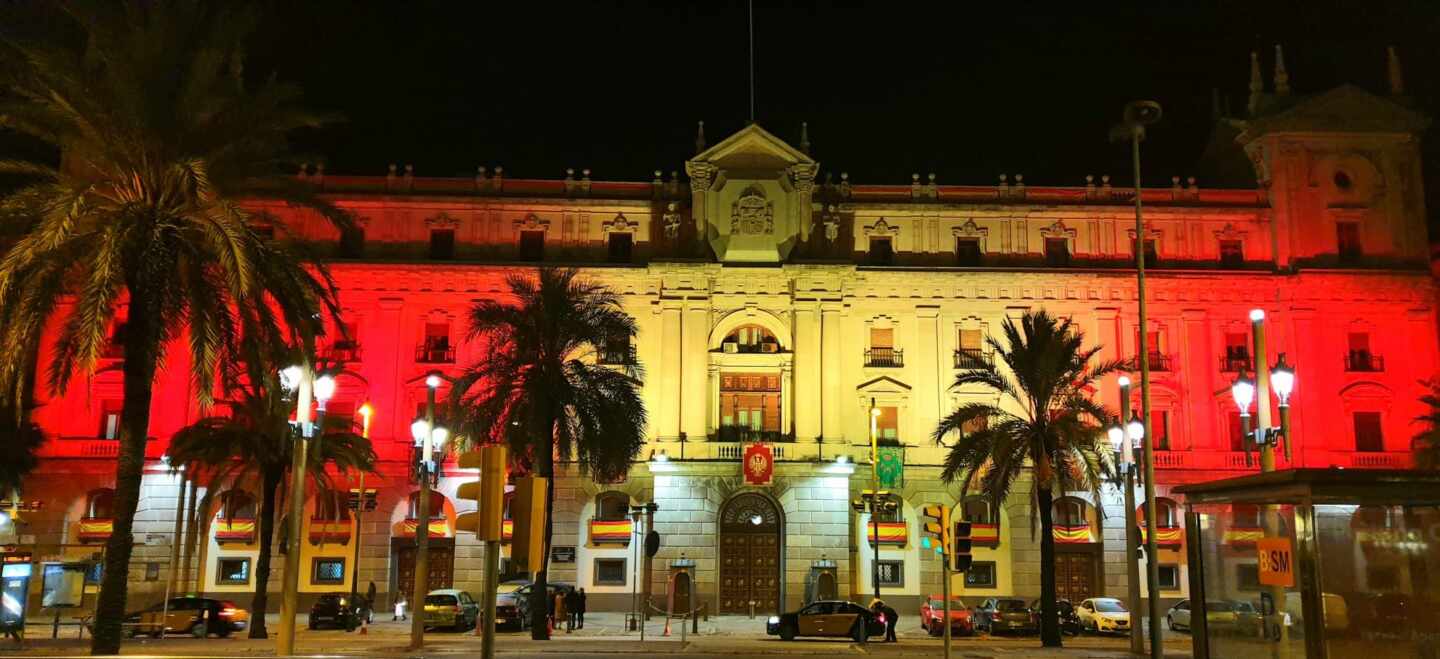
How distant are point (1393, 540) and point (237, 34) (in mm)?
19757

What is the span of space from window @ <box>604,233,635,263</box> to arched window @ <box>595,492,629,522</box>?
10128 mm

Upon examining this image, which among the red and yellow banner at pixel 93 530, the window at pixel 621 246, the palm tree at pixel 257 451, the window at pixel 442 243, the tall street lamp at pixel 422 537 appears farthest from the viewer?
the window at pixel 621 246

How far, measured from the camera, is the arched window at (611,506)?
157 feet

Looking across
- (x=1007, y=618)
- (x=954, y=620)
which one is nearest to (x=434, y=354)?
(x=954, y=620)

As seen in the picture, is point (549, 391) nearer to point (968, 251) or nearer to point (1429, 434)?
point (968, 251)

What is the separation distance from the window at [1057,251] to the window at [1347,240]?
11.2 metres

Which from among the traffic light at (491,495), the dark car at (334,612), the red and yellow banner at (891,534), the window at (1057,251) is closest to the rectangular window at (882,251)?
the window at (1057,251)

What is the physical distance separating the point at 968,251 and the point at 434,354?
23230 mm

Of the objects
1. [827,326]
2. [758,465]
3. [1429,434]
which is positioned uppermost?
[827,326]

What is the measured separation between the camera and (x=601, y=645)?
29391 mm

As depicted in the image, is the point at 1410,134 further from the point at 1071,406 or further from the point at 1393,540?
the point at 1393,540

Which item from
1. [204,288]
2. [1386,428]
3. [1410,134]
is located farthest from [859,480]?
[204,288]

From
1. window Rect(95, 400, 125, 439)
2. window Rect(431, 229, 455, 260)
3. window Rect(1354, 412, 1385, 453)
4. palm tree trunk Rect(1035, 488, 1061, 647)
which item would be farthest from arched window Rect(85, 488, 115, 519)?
window Rect(1354, 412, 1385, 453)

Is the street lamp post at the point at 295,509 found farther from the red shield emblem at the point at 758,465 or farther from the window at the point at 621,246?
the window at the point at 621,246
